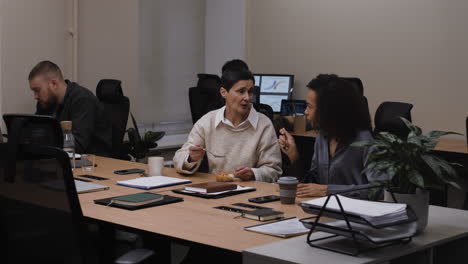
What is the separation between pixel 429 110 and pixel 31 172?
4.32 meters

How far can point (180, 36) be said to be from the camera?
23.2 feet

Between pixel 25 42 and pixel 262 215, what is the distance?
→ 320 centimetres

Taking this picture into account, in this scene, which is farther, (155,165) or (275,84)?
(275,84)

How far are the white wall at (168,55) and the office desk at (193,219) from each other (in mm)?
3372

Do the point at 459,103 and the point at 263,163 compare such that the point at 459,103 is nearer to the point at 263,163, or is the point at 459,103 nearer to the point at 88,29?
the point at 263,163

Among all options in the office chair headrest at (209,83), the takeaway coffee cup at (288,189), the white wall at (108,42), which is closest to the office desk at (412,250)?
the takeaway coffee cup at (288,189)

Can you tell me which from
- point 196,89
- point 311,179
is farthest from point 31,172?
point 196,89

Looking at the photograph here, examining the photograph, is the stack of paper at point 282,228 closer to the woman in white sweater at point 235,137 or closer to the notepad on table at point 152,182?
the notepad on table at point 152,182

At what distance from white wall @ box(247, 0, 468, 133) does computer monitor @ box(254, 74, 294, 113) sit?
17 centimetres

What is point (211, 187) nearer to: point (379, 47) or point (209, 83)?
point (209, 83)

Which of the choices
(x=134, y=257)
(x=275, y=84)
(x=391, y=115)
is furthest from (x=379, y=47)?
(x=134, y=257)

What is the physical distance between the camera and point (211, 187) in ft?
10.5

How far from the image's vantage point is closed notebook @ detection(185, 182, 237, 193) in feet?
10.5

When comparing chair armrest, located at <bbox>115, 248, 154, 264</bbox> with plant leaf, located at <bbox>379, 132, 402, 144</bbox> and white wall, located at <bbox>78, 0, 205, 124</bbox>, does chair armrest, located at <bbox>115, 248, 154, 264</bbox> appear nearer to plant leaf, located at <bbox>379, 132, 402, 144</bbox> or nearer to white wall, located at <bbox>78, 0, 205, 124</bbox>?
plant leaf, located at <bbox>379, 132, 402, 144</bbox>
